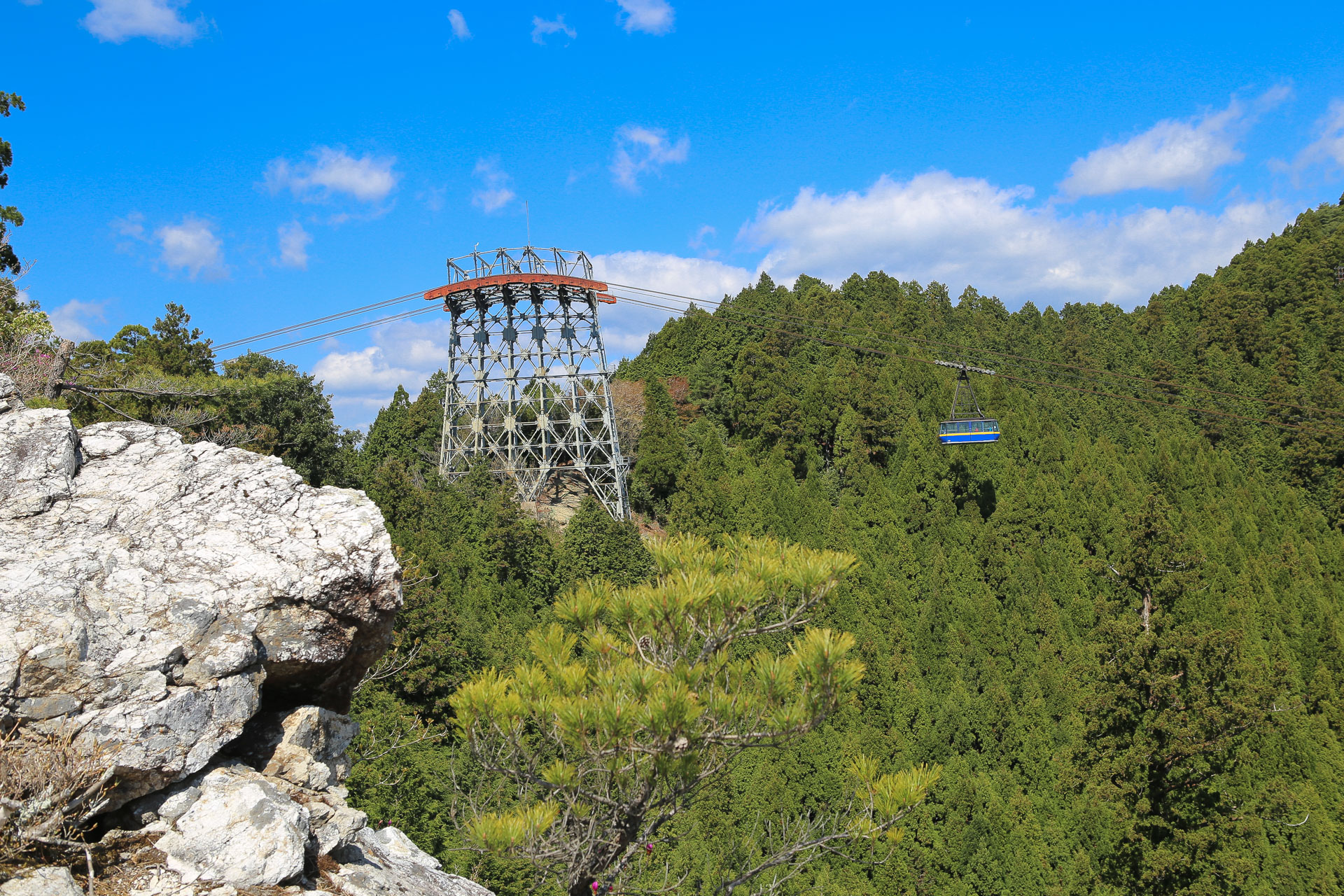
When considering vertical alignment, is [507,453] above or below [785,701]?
above

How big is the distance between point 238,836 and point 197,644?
1.08 m

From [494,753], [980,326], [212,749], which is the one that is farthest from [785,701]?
[980,326]

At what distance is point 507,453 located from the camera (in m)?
32.4

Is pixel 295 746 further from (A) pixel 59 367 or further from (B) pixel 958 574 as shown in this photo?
(B) pixel 958 574

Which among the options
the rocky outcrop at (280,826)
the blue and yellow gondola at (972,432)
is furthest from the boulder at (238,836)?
the blue and yellow gondola at (972,432)

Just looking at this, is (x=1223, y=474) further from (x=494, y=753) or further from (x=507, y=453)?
(x=494, y=753)

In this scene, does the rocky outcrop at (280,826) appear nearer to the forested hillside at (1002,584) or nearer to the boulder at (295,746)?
the boulder at (295,746)

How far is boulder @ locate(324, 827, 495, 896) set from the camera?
194 inches

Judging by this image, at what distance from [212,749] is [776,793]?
57.1 ft

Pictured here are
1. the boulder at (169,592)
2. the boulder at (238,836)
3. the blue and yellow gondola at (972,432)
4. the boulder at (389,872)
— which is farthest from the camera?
the blue and yellow gondola at (972,432)

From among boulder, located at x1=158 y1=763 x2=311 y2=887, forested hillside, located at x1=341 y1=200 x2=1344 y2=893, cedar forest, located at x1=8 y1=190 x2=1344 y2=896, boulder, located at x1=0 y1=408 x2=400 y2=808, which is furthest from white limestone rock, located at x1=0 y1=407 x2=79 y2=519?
forested hillside, located at x1=341 y1=200 x2=1344 y2=893

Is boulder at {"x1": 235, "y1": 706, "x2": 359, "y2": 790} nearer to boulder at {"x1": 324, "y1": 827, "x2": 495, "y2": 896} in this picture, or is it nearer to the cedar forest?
boulder at {"x1": 324, "y1": 827, "x2": 495, "y2": 896}

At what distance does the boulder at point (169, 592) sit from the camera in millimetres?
4363

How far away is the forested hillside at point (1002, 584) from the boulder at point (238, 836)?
3182 mm
